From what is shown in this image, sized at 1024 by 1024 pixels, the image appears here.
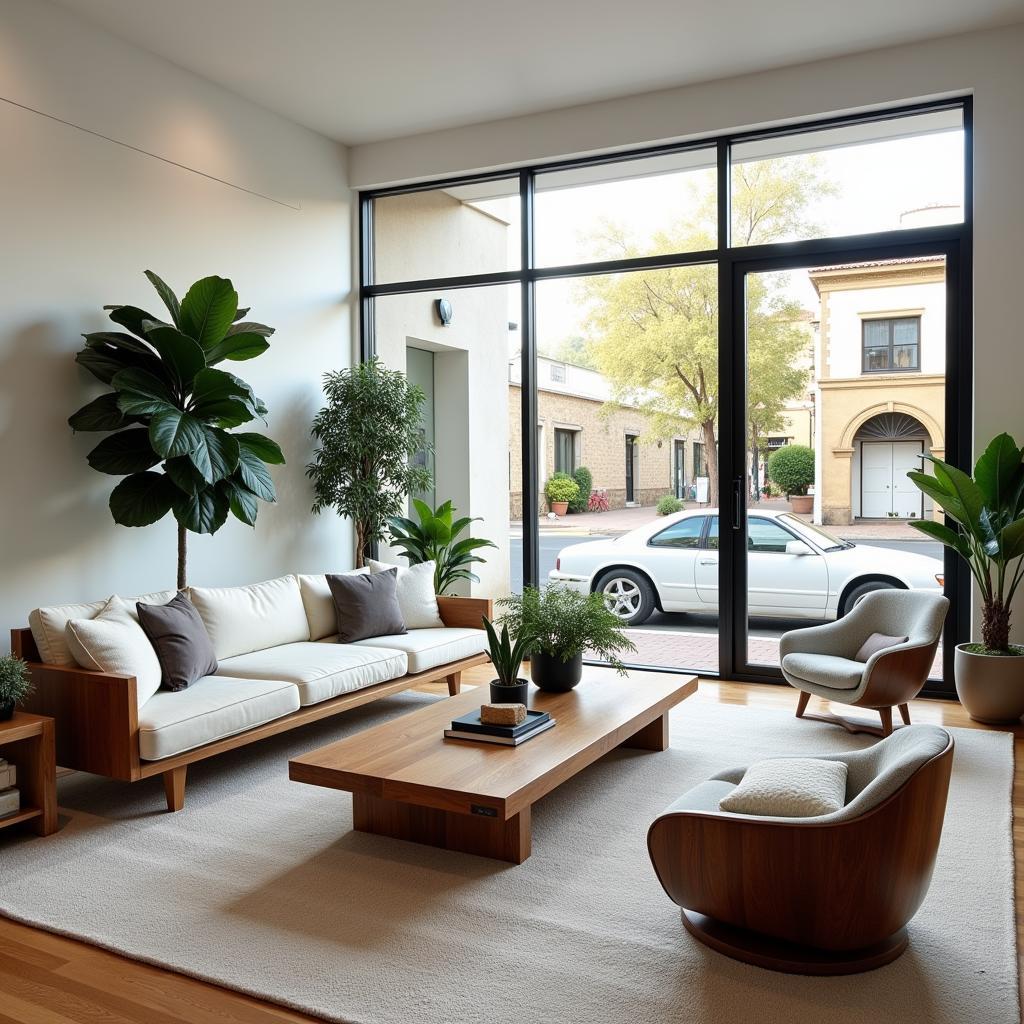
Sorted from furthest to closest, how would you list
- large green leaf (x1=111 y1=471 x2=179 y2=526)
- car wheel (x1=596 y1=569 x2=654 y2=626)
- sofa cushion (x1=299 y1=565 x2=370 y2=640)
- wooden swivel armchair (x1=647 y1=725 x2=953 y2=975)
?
car wheel (x1=596 y1=569 x2=654 y2=626) < sofa cushion (x1=299 y1=565 x2=370 y2=640) < large green leaf (x1=111 y1=471 x2=179 y2=526) < wooden swivel armchair (x1=647 y1=725 x2=953 y2=975)

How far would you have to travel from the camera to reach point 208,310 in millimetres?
4746

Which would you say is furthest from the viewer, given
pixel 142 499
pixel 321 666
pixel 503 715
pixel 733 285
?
pixel 733 285

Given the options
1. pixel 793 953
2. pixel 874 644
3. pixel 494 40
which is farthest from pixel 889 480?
pixel 793 953

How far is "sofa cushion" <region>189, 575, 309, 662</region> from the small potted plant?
3.51 ft

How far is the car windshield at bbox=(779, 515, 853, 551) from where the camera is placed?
5.77 metres

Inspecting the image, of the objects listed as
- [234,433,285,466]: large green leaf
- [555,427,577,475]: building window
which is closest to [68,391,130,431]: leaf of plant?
[234,433,285,466]: large green leaf

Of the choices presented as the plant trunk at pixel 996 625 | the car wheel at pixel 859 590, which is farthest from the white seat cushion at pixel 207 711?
the plant trunk at pixel 996 625

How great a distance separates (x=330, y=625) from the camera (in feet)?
17.7

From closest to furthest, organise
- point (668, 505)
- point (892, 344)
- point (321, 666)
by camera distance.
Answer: point (321, 666), point (892, 344), point (668, 505)

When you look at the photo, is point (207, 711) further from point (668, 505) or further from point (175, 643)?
point (668, 505)

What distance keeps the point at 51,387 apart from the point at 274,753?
2.14 metres

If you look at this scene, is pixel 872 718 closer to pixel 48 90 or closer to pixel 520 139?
pixel 520 139

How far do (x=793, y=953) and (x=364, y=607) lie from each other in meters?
3.25

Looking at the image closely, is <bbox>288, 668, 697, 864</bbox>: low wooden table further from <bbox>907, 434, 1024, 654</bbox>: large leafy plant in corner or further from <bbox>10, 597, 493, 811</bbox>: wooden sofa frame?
<bbox>907, 434, 1024, 654</bbox>: large leafy plant in corner
